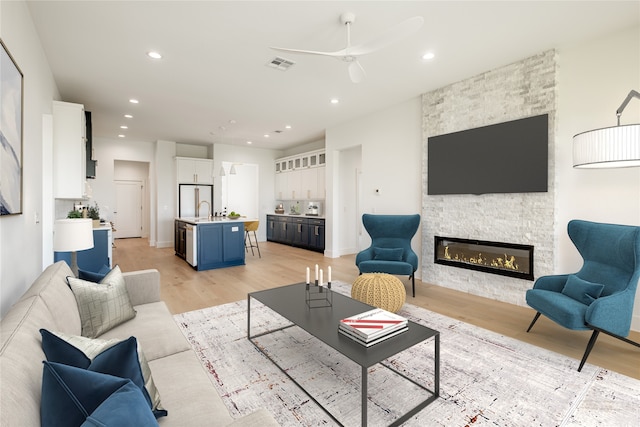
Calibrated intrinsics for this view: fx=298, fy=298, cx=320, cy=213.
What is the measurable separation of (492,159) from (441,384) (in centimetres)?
291

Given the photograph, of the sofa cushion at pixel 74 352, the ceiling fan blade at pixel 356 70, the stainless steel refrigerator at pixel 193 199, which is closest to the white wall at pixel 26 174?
the sofa cushion at pixel 74 352

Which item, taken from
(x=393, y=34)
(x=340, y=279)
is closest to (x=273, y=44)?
(x=393, y=34)

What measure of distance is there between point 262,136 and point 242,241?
303 cm

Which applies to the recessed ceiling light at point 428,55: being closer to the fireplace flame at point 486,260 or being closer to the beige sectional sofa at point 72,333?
the fireplace flame at point 486,260

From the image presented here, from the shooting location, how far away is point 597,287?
251cm

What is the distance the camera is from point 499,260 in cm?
381

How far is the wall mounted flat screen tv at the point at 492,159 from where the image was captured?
11.2 feet

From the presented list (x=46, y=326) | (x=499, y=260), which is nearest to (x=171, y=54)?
(x=46, y=326)

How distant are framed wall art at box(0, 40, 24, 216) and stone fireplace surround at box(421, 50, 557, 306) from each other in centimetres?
449

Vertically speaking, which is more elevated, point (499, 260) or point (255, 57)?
point (255, 57)

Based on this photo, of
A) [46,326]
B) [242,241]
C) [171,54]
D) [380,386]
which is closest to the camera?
[46,326]

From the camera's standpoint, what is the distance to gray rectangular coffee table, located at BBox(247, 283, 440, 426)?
165 cm

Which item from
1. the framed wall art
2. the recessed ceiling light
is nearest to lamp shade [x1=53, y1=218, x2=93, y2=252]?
the framed wall art

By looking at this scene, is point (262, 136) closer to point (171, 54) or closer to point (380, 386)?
point (171, 54)
